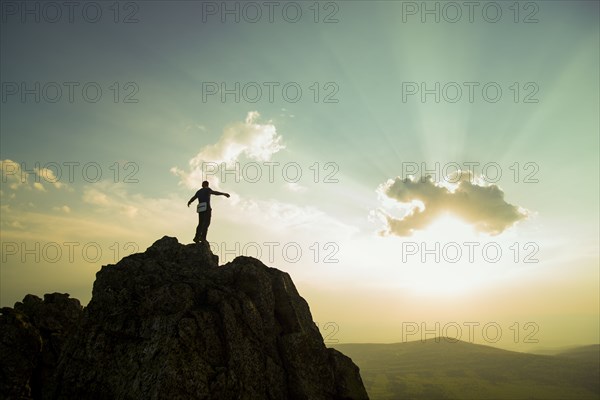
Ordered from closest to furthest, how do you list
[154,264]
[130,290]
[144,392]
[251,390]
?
[144,392], [251,390], [130,290], [154,264]

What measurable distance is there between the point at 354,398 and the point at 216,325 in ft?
40.0

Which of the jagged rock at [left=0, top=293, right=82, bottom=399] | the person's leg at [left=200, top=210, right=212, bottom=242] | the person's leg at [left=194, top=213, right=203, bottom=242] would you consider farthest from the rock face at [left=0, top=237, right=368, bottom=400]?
the person's leg at [left=200, top=210, right=212, bottom=242]

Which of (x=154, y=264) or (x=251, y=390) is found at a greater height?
(x=154, y=264)

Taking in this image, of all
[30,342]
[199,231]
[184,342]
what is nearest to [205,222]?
[199,231]

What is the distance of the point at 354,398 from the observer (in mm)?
27219

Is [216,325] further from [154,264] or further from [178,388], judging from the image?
[154,264]

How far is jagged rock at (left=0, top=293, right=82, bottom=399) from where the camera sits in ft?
95.2

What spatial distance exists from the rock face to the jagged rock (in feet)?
0.35

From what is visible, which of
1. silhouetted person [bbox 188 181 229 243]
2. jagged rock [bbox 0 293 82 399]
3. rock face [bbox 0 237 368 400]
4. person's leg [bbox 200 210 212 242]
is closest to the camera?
rock face [bbox 0 237 368 400]

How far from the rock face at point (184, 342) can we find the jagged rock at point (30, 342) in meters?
0.11

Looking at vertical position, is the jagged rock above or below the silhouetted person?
below

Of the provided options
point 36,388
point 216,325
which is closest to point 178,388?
point 216,325

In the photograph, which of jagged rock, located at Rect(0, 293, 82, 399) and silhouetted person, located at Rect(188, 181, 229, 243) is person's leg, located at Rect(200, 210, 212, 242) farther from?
jagged rock, located at Rect(0, 293, 82, 399)

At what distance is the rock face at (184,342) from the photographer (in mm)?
21500
